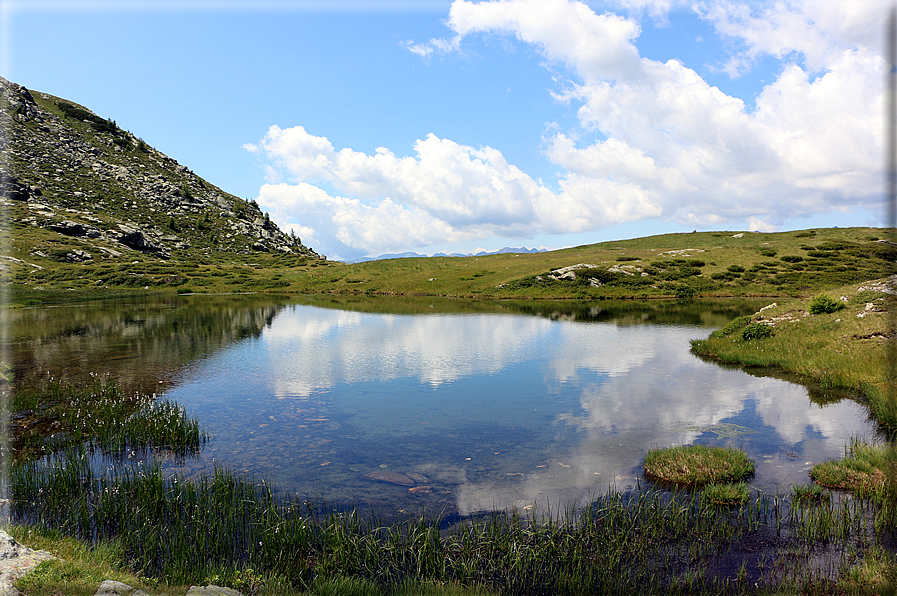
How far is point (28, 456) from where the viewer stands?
52.3 ft

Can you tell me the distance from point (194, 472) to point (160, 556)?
16.5 ft

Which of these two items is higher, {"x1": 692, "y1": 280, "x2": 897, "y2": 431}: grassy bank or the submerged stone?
{"x1": 692, "y1": 280, "x2": 897, "y2": 431}: grassy bank

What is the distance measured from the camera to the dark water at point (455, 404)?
15062 millimetres

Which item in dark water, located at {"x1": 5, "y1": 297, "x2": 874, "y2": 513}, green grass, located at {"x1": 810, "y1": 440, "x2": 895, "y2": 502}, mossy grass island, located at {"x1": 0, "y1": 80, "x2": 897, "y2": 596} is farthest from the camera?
dark water, located at {"x1": 5, "y1": 297, "x2": 874, "y2": 513}

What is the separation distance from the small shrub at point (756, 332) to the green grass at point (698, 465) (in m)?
Answer: 23.5

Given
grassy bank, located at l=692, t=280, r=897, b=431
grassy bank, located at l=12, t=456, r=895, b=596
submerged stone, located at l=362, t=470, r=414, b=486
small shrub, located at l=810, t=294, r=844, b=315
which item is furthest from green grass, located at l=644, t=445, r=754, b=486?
small shrub, located at l=810, t=294, r=844, b=315

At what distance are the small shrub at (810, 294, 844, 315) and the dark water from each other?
29.6 ft

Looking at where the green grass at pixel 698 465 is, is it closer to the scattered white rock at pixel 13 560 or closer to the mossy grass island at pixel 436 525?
the mossy grass island at pixel 436 525

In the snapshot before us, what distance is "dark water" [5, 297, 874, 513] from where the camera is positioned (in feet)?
49.4

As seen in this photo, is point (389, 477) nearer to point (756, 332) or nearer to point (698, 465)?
point (698, 465)

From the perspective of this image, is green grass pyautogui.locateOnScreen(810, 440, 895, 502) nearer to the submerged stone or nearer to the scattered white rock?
the submerged stone

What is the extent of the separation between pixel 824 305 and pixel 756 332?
4948 mm

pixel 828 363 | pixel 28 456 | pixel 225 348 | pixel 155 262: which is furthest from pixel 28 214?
pixel 828 363

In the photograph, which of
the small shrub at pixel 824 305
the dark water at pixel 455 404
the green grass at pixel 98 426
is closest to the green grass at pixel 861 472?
the dark water at pixel 455 404
